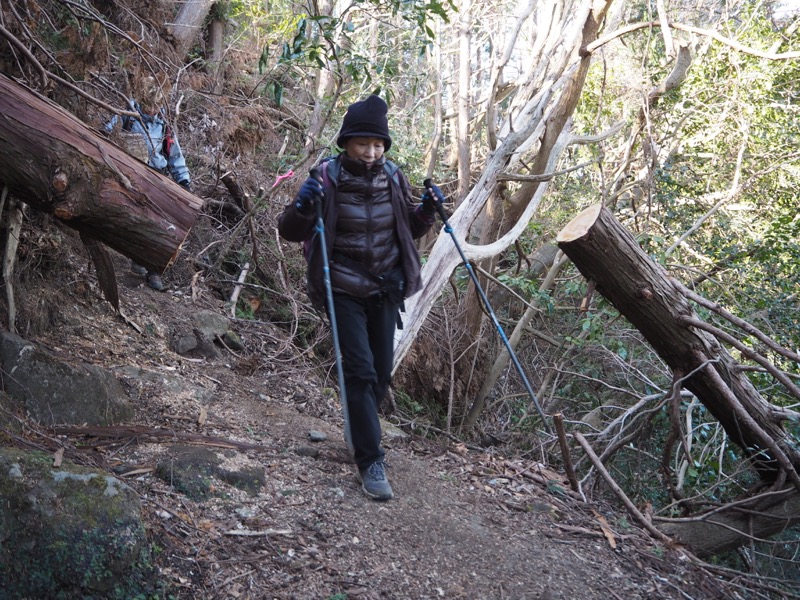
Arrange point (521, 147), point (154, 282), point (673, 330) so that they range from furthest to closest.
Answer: point (521, 147)
point (154, 282)
point (673, 330)

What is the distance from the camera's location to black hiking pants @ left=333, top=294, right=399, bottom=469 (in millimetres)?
3973

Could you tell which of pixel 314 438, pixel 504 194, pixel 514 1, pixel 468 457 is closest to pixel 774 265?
pixel 504 194

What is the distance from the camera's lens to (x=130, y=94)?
5828 millimetres

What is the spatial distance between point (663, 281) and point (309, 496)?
105 inches

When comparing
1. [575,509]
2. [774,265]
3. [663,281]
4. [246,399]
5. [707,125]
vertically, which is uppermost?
[707,125]

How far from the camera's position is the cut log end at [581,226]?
4.35 metres

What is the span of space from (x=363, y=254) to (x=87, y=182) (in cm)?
154

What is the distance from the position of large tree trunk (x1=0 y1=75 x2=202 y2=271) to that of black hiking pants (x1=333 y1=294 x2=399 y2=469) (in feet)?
3.43

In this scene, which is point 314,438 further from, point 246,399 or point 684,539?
point 684,539

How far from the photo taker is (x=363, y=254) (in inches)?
159

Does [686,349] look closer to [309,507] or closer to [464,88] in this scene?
[309,507]

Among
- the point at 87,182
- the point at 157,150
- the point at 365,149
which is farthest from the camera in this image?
the point at 157,150

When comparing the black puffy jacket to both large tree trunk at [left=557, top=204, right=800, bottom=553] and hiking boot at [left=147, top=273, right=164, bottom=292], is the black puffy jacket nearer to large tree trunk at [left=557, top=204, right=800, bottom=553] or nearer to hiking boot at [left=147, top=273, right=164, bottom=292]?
large tree trunk at [left=557, top=204, right=800, bottom=553]

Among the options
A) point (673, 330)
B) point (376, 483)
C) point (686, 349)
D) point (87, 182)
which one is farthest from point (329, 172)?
point (686, 349)
